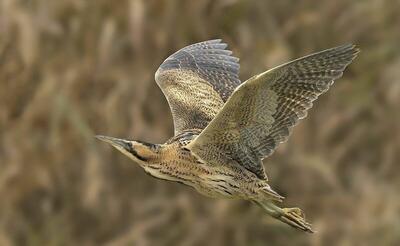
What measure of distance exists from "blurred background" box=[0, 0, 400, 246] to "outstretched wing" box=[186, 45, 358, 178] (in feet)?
5.83

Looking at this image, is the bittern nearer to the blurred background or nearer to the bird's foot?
the bird's foot

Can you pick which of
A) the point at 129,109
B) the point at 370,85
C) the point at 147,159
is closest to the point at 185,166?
the point at 147,159

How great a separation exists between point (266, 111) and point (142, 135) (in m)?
1.83

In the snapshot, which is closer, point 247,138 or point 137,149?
point 137,149

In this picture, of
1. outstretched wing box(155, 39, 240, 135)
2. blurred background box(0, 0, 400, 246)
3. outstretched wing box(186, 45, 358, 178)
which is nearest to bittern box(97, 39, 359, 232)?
outstretched wing box(186, 45, 358, 178)

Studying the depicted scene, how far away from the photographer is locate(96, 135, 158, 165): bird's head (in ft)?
9.21

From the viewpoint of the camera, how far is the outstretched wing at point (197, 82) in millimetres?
3213

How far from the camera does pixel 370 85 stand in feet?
16.9

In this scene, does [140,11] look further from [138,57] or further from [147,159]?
[147,159]

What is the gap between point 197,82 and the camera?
341cm

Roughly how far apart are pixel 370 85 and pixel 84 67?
42.4 inches

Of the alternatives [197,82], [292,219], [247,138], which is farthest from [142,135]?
[247,138]

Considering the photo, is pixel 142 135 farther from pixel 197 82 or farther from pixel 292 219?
pixel 292 219

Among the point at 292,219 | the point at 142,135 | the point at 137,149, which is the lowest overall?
the point at 142,135
